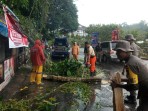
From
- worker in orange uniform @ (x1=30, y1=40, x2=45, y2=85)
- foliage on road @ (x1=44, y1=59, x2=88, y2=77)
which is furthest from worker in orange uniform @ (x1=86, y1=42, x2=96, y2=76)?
worker in orange uniform @ (x1=30, y1=40, x2=45, y2=85)

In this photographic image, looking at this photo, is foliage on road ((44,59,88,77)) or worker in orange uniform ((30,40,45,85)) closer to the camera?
worker in orange uniform ((30,40,45,85))

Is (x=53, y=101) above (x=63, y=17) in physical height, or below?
below

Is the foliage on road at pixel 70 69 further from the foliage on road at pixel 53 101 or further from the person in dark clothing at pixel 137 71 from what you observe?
the person in dark clothing at pixel 137 71

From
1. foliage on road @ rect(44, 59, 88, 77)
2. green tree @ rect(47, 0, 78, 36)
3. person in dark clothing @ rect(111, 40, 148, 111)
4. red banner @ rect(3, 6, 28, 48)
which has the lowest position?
foliage on road @ rect(44, 59, 88, 77)

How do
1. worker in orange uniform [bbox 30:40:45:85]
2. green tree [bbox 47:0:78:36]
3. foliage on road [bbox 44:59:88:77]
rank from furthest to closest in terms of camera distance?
1. green tree [bbox 47:0:78:36]
2. foliage on road [bbox 44:59:88:77]
3. worker in orange uniform [bbox 30:40:45:85]

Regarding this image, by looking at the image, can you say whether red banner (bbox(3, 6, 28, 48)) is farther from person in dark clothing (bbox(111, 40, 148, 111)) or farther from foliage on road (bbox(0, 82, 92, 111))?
person in dark clothing (bbox(111, 40, 148, 111))

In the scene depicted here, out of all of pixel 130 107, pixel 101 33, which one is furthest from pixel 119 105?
pixel 101 33

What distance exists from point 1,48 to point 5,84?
1.43m

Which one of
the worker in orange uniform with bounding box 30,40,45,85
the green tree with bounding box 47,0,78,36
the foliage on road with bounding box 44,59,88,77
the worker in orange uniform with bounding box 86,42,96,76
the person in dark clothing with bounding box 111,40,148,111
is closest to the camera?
the person in dark clothing with bounding box 111,40,148,111

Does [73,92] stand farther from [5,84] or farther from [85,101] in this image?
[5,84]

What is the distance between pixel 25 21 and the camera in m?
17.4

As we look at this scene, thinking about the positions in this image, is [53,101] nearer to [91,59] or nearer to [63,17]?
[91,59]

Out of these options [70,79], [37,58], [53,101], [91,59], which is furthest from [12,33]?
[91,59]

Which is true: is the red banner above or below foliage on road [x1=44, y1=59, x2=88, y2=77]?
above
